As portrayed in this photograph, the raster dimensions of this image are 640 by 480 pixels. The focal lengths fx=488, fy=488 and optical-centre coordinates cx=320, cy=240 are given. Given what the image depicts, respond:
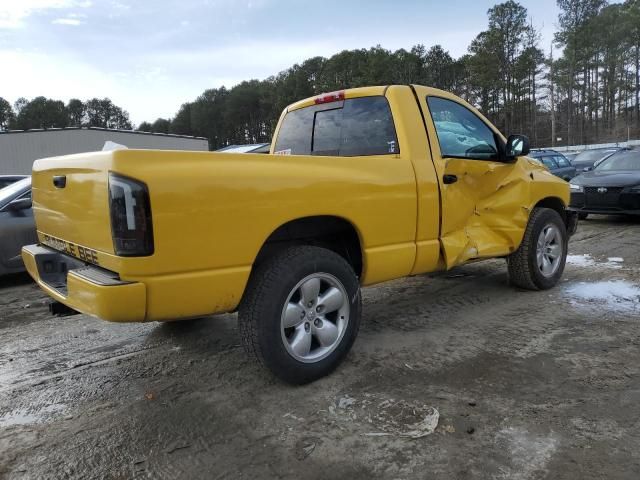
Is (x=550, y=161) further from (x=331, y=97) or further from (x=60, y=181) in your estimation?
(x=60, y=181)

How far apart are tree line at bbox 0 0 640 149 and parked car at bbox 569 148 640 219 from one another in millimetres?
41645

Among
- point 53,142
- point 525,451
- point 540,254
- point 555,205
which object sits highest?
point 53,142

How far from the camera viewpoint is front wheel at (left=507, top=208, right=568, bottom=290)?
15.8ft

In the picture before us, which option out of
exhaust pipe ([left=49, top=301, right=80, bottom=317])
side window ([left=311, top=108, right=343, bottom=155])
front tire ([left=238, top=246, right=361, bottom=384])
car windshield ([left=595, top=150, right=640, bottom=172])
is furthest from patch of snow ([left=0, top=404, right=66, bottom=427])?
car windshield ([left=595, top=150, right=640, bottom=172])

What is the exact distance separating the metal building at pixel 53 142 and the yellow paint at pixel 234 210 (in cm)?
2765

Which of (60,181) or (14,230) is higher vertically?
(60,181)

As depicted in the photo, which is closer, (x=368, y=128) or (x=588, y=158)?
(x=368, y=128)

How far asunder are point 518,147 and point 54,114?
319 ft

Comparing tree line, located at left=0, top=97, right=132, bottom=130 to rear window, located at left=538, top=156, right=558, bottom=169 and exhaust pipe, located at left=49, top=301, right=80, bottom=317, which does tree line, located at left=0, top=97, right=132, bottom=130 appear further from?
exhaust pipe, located at left=49, top=301, right=80, bottom=317

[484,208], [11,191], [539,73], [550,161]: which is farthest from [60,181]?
[539,73]

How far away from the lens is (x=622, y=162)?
10.6 meters

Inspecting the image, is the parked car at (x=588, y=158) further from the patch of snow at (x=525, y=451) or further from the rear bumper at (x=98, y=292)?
the rear bumper at (x=98, y=292)

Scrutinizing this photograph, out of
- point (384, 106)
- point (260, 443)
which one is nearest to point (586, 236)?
point (384, 106)

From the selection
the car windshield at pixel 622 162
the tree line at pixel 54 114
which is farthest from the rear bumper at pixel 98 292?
the tree line at pixel 54 114
